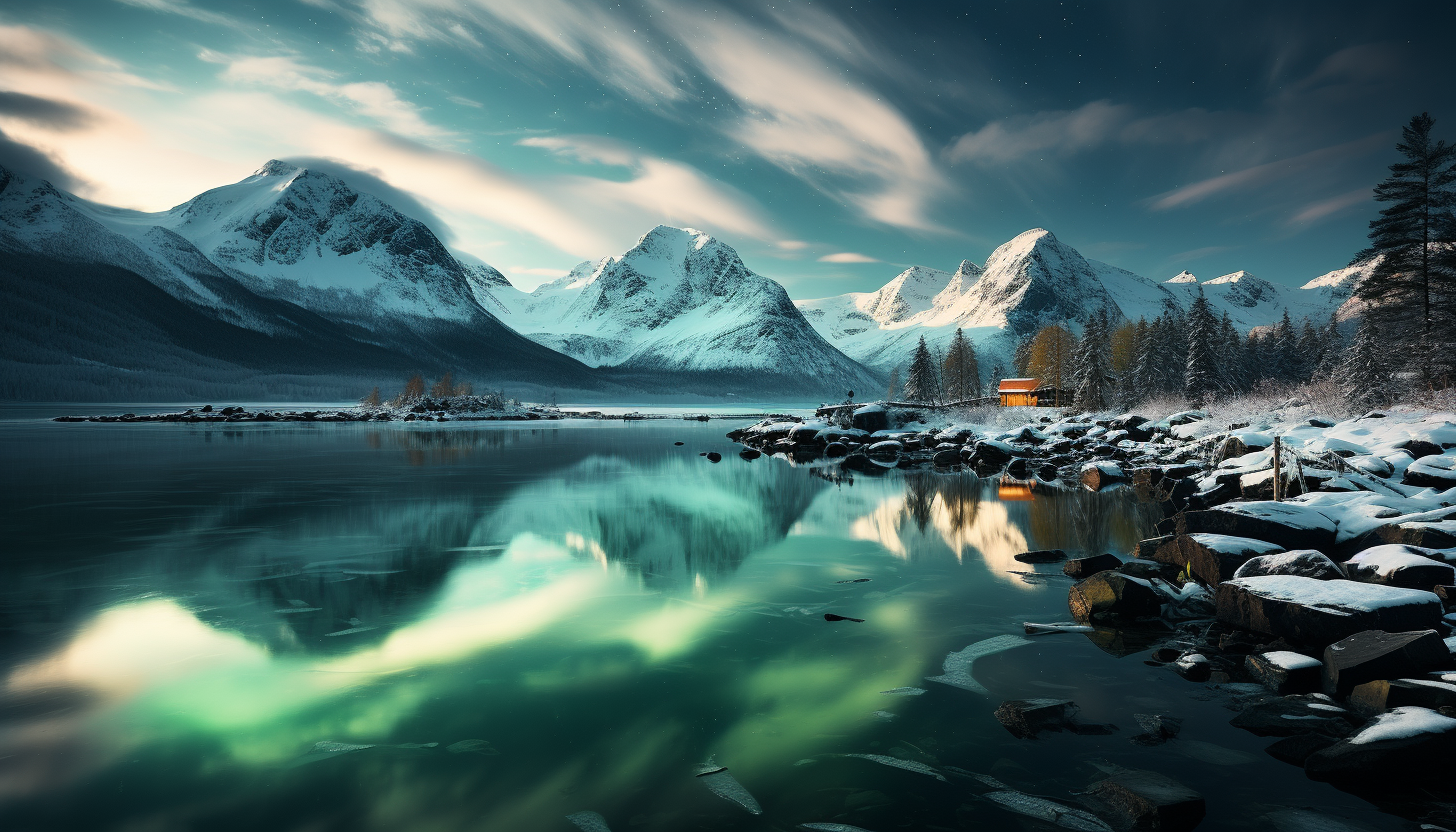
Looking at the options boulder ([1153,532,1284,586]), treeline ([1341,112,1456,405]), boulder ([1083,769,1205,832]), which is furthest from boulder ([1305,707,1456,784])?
treeline ([1341,112,1456,405])

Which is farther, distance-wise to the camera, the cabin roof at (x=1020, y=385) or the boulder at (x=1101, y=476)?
the cabin roof at (x=1020, y=385)

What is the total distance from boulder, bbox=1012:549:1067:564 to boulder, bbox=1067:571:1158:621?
3.51m

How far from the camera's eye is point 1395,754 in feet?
17.6

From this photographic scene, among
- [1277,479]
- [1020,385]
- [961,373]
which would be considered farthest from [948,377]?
[1277,479]

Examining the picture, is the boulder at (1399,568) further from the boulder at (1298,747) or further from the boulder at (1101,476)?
the boulder at (1101,476)

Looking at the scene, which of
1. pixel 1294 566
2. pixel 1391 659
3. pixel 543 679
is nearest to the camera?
pixel 1391 659

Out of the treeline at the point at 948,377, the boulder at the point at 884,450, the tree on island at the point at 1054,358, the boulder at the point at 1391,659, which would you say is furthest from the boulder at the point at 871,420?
the boulder at the point at 1391,659

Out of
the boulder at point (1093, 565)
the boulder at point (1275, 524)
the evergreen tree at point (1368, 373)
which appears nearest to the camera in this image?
the boulder at point (1275, 524)

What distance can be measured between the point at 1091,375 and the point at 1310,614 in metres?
60.9

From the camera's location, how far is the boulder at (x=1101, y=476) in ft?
83.2

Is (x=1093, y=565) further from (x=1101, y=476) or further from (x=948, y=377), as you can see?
(x=948, y=377)

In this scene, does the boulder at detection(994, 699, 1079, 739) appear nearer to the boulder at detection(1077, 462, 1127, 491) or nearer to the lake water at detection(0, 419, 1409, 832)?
the lake water at detection(0, 419, 1409, 832)

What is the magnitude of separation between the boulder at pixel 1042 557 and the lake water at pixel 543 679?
43 centimetres

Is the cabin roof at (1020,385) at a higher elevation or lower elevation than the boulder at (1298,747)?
higher
